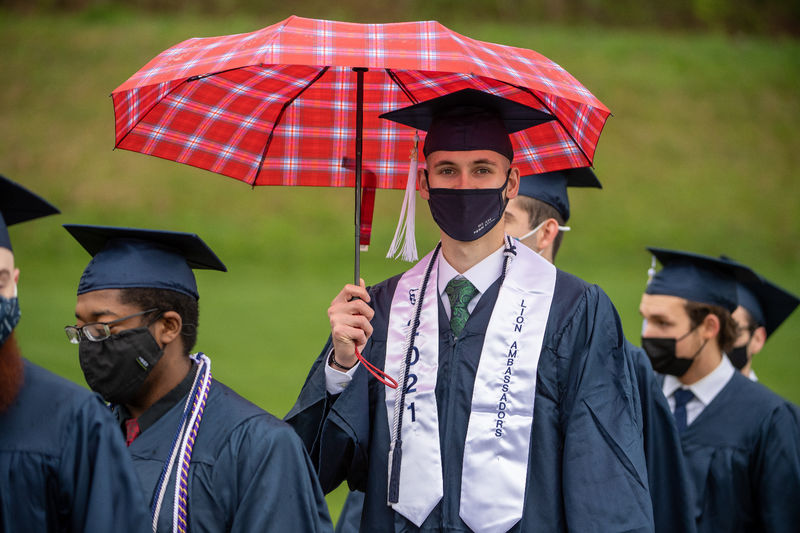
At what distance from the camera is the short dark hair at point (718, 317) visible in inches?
213

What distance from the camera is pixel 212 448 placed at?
3.31 m

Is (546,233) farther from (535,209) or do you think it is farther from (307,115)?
(307,115)

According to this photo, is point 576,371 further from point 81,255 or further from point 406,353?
point 81,255

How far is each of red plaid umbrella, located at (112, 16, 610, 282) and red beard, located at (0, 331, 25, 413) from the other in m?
0.96

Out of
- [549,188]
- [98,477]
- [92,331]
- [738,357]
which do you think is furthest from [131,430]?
[738,357]

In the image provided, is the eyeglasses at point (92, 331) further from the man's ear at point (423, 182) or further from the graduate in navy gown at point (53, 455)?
the man's ear at point (423, 182)

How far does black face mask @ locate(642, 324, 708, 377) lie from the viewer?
5359 mm

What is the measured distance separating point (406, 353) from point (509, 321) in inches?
15.1

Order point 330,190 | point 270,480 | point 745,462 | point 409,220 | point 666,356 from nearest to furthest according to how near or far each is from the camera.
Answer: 1. point 270,480
2. point 409,220
3. point 745,462
4. point 666,356
5. point 330,190

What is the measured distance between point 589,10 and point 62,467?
36691 millimetres

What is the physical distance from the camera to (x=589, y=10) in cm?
3716

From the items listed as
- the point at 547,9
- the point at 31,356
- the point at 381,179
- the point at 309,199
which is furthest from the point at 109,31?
the point at 381,179

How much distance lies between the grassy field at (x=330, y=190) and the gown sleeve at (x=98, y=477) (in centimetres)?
1406

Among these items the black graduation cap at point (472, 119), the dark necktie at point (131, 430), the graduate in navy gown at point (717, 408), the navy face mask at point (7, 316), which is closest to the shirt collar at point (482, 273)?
the black graduation cap at point (472, 119)
